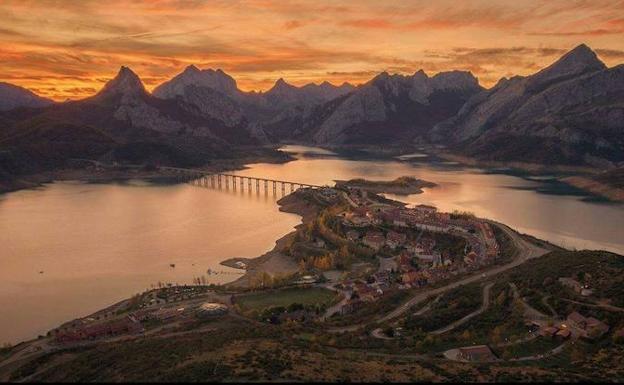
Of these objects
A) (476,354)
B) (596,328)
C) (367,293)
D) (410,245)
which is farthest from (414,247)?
(476,354)

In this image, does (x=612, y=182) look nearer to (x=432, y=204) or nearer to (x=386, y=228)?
(x=432, y=204)

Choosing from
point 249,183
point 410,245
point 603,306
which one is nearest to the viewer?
point 603,306

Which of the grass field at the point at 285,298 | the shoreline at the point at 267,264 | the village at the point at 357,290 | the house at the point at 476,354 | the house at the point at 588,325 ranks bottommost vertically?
the shoreline at the point at 267,264

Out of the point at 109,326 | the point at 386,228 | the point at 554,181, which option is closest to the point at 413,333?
the point at 109,326

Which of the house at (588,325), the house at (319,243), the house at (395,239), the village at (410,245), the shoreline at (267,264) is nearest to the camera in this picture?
the house at (588,325)

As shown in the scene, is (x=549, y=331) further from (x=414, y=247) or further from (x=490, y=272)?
(x=414, y=247)

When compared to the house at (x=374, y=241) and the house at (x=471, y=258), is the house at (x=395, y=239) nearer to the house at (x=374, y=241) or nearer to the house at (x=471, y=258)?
the house at (x=374, y=241)

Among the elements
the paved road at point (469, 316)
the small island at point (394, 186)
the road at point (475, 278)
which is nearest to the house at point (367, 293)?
the road at point (475, 278)
